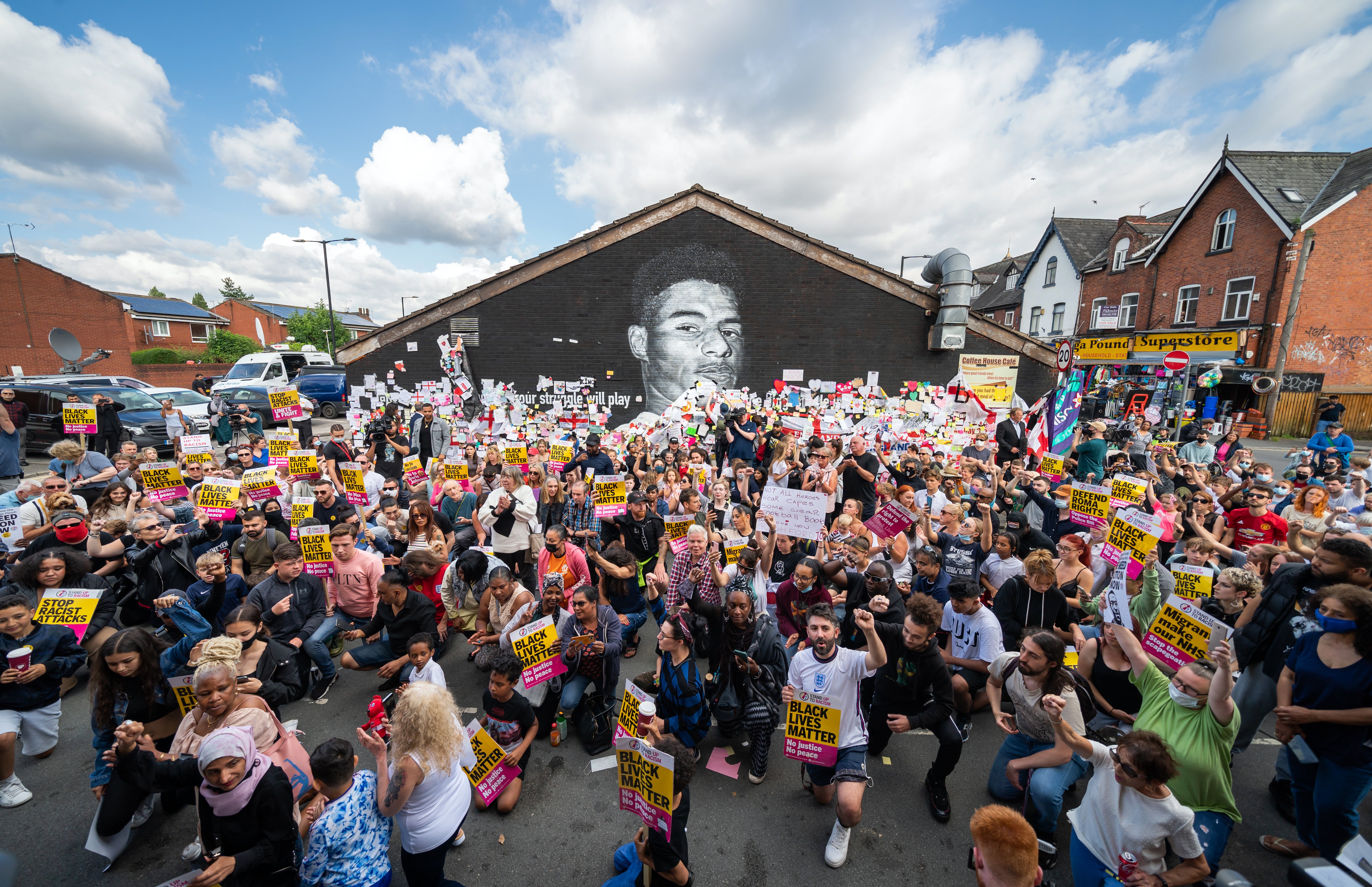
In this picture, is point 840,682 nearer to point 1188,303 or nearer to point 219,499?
point 219,499

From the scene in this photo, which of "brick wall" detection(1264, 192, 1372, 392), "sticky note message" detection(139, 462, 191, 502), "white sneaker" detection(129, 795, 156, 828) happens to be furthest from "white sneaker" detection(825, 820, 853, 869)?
"brick wall" detection(1264, 192, 1372, 392)

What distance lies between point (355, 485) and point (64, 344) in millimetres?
31158

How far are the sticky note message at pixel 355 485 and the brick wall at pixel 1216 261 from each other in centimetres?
3097

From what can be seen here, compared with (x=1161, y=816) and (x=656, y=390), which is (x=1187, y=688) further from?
(x=656, y=390)

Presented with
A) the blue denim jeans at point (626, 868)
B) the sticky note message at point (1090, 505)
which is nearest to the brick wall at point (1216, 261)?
the sticky note message at point (1090, 505)

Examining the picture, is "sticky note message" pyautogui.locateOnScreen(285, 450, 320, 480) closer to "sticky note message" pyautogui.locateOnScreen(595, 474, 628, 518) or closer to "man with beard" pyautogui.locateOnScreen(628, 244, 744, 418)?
"sticky note message" pyautogui.locateOnScreen(595, 474, 628, 518)

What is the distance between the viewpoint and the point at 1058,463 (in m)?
7.91

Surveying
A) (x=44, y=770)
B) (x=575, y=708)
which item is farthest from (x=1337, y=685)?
(x=44, y=770)

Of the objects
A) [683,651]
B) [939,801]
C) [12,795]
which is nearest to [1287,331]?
[939,801]

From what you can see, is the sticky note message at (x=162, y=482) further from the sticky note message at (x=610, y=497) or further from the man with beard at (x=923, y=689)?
the man with beard at (x=923, y=689)

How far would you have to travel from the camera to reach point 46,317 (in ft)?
111

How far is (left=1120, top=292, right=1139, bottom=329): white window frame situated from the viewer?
2705 centimetres

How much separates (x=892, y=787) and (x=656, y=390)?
10.6 m

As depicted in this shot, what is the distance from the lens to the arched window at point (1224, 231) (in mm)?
22328
